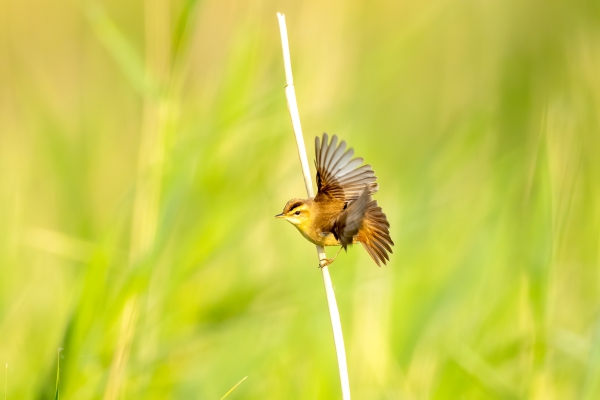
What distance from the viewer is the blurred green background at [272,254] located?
1759mm

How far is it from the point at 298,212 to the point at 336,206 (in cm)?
10

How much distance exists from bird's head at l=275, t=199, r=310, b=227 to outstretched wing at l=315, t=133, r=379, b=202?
1.5 inches

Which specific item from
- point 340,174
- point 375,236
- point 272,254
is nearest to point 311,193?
point 340,174

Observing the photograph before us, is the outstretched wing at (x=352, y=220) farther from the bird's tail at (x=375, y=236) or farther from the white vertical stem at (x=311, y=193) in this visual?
the bird's tail at (x=375, y=236)

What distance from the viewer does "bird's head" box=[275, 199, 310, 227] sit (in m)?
1.93

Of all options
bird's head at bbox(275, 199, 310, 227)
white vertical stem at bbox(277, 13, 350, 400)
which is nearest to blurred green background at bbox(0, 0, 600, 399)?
bird's head at bbox(275, 199, 310, 227)

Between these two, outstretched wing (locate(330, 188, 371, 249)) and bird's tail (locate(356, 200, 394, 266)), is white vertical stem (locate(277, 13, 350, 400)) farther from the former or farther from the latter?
bird's tail (locate(356, 200, 394, 266))

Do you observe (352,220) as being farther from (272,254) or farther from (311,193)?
(272,254)

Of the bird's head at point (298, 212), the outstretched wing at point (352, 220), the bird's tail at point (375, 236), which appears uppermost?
the bird's head at point (298, 212)

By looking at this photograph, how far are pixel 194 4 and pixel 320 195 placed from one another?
571 millimetres

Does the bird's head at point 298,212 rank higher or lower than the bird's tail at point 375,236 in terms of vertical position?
higher

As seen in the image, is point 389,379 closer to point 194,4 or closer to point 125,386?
point 125,386

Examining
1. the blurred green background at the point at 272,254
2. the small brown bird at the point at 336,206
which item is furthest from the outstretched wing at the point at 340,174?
the blurred green background at the point at 272,254

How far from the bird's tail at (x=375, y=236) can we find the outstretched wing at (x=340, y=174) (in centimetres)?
8
